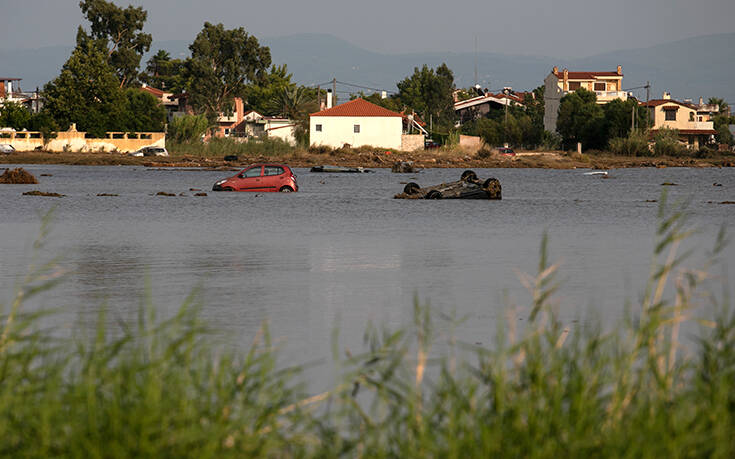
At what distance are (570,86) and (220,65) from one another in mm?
46937

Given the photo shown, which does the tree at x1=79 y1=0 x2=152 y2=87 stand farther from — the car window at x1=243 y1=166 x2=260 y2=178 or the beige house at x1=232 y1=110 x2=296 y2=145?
the car window at x1=243 y1=166 x2=260 y2=178

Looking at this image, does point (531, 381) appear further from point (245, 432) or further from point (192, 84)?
point (192, 84)

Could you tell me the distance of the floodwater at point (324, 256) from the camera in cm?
1225

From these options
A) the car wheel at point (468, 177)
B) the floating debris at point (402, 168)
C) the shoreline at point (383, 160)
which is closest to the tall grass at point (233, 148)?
the shoreline at point (383, 160)

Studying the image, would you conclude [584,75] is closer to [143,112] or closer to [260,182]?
[143,112]

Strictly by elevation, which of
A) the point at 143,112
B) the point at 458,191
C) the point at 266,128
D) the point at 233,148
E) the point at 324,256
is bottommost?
the point at 324,256

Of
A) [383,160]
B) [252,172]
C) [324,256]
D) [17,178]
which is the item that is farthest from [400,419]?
[383,160]

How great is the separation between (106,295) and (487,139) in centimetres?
10897

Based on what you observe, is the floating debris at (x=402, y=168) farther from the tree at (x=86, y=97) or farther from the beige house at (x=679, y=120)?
the beige house at (x=679, y=120)

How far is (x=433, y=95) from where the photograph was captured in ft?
487

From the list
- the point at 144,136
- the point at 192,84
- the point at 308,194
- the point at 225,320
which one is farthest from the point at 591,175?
the point at 225,320

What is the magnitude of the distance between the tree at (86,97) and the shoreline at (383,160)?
20.2 ft

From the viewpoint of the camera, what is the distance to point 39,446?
204 inches

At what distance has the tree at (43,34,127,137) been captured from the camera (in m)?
Answer: 104
